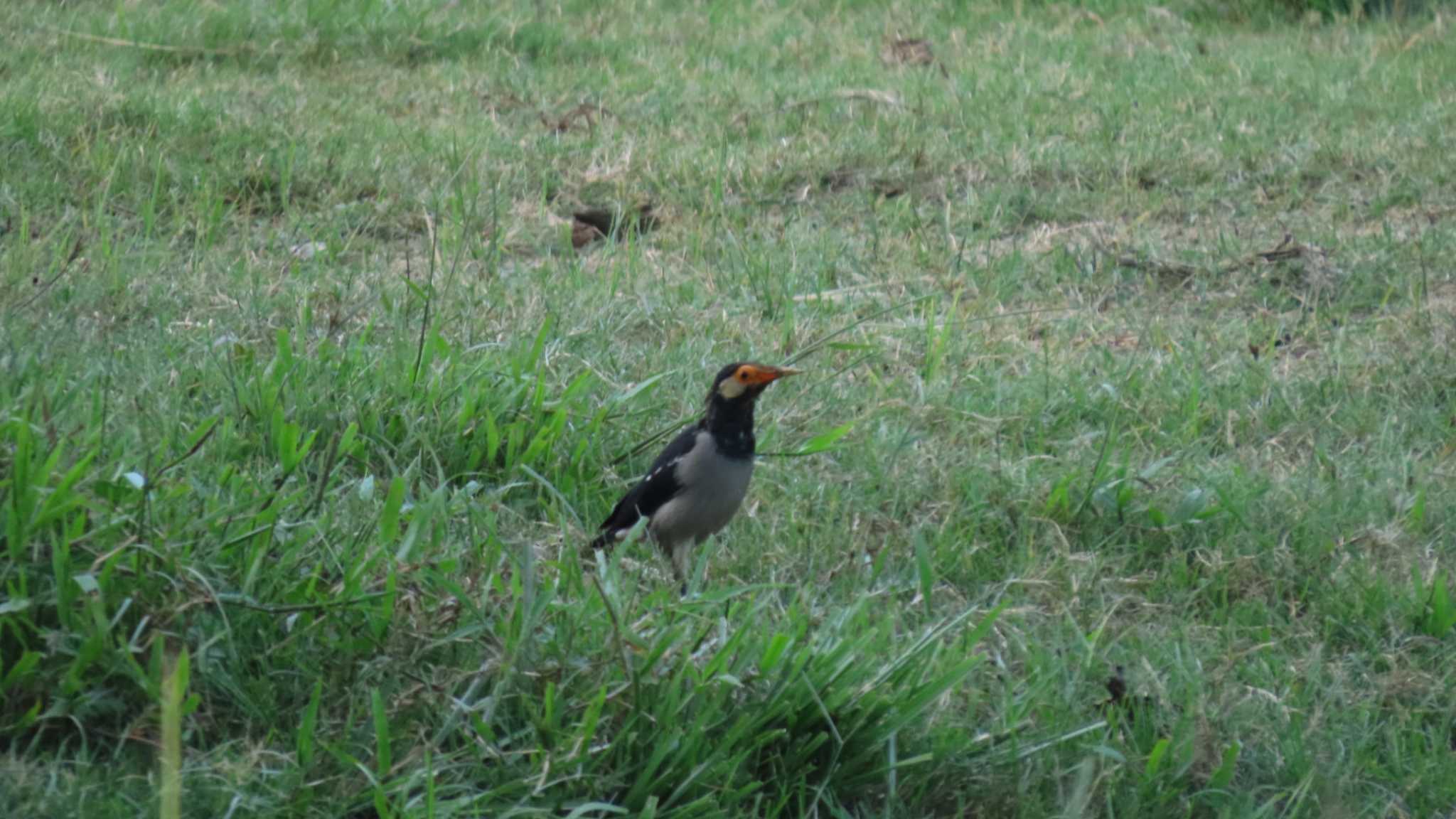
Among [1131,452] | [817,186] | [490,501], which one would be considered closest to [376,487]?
[490,501]

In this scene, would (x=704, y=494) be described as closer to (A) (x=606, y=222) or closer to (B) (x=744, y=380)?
(B) (x=744, y=380)

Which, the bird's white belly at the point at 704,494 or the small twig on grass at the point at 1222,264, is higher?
the bird's white belly at the point at 704,494

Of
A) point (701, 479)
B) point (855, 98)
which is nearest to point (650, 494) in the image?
point (701, 479)

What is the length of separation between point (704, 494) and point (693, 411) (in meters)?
0.89

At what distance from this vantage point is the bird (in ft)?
13.3

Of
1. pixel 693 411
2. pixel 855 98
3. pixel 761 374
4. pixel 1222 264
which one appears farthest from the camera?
pixel 855 98

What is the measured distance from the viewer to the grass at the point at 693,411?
3.13m

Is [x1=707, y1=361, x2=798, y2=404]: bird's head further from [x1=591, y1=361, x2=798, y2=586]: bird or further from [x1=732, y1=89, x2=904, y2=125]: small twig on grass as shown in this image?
[x1=732, y1=89, x2=904, y2=125]: small twig on grass

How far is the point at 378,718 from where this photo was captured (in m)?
2.98

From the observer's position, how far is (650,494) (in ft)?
13.5

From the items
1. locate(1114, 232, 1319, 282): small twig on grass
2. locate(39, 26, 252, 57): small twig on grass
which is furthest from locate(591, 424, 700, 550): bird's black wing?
locate(39, 26, 252, 57): small twig on grass

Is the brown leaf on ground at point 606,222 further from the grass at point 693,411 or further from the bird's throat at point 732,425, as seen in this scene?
the bird's throat at point 732,425

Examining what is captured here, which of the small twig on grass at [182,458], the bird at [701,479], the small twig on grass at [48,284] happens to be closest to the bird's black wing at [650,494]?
the bird at [701,479]

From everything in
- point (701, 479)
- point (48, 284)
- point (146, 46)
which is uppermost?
point (48, 284)
